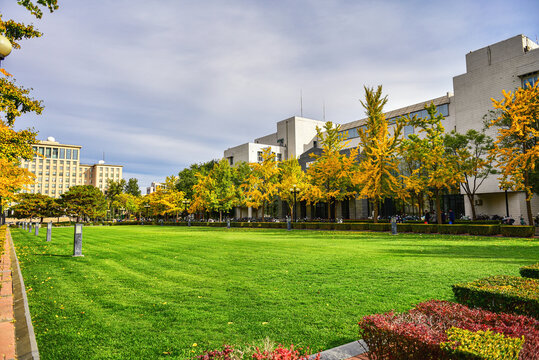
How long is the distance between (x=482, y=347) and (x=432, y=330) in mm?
695

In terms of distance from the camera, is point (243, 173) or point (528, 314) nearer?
point (528, 314)

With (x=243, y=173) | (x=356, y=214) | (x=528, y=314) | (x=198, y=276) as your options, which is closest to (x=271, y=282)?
(x=198, y=276)

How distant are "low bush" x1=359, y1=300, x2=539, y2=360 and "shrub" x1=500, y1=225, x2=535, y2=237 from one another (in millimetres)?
19241

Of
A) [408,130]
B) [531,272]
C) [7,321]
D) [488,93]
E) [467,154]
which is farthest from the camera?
[408,130]

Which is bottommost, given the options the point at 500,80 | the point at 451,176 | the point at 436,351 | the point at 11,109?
the point at 436,351

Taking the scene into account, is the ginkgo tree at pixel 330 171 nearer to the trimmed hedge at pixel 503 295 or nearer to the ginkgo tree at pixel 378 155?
the ginkgo tree at pixel 378 155

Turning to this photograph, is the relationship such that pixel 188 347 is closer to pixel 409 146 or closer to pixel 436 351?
pixel 436 351

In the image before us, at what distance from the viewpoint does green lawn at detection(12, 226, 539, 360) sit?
13.7ft

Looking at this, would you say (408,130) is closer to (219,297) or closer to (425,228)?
(425,228)

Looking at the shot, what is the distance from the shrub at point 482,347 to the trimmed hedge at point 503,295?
1986mm

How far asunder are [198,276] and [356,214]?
43680 mm

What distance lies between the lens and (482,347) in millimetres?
2305

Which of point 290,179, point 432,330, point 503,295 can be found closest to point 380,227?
point 290,179

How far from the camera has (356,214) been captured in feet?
161
